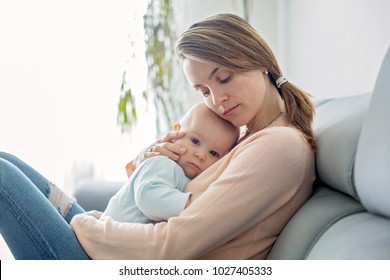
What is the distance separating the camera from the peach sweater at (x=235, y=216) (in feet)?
3.46

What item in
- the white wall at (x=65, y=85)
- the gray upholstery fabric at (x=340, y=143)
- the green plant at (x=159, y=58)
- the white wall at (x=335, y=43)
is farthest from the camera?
the green plant at (x=159, y=58)

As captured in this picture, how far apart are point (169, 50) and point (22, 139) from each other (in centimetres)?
111

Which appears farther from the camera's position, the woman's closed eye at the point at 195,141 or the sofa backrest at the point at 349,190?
the woman's closed eye at the point at 195,141

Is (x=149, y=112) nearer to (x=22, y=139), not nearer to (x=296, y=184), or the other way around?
(x=22, y=139)

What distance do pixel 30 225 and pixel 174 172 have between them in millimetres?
317

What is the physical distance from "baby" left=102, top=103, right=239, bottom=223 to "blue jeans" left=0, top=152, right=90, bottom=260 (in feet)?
0.48

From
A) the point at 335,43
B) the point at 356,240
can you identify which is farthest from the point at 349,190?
the point at 335,43

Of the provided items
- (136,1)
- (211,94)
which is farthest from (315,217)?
(136,1)

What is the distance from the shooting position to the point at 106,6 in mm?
2756

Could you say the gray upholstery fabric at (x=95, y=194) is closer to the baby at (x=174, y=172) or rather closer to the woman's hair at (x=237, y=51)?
the baby at (x=174, y=172)

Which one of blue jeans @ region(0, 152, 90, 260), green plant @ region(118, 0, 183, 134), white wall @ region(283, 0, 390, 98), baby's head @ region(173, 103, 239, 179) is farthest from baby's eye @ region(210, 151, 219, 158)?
green plant @ region(118, 0, 183, 134)

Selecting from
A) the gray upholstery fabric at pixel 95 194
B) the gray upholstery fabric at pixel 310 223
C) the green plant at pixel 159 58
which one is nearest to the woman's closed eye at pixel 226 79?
the gray upholstery fabric at pixel 310 223

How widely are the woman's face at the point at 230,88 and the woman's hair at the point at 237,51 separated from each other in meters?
0.02

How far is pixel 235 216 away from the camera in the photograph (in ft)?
3.49
